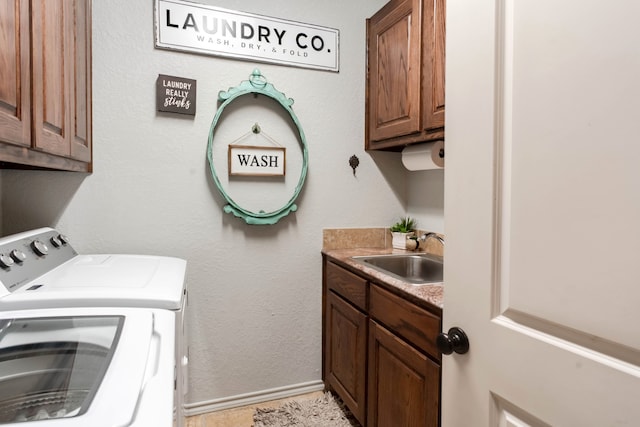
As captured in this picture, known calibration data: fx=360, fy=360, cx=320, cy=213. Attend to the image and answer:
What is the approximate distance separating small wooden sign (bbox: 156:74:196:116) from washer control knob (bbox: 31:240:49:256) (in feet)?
2.78

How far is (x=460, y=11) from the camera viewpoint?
2.94 feet

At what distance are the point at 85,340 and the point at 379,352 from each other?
3.79 feet

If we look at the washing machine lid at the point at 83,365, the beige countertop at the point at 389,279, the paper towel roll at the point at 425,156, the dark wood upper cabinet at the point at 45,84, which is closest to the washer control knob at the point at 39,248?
the dark wood upper cabinet at the point at 45,84

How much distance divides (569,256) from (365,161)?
1.73 metres

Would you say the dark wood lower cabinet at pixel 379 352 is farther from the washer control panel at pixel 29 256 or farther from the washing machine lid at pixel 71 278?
the washer control panel at pixel 29 256

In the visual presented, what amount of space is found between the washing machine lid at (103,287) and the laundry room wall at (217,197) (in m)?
0.38

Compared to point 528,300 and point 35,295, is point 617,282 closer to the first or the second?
point 528,300

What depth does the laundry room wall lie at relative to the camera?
70.6 inches

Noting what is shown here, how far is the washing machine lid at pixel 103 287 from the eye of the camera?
3.43 ft

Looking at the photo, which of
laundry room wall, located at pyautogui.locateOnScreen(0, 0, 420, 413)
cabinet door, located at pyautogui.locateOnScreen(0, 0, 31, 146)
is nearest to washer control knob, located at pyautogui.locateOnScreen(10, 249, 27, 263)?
cabinet door, located at pyautogui.locateOnScreen(0, 0, 31, 146)

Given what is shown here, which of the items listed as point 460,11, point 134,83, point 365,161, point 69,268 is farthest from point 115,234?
point 460,11

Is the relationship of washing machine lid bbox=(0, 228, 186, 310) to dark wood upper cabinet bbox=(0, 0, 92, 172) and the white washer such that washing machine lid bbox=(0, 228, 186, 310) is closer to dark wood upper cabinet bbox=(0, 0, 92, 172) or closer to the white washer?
the white washer

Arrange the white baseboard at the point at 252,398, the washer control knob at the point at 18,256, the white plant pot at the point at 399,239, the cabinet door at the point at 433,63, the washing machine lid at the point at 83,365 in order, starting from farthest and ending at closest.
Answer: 1. the white plant pot at the point at 399,239
2. the white baseboard at the point at 252,398
3. the cabinet door at the point at 433,63
4. the washer control knob at the point at 18,256
5. the washing machine lid at the point at 83,365

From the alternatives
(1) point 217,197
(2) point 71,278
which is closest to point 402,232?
(1) point 217,197
